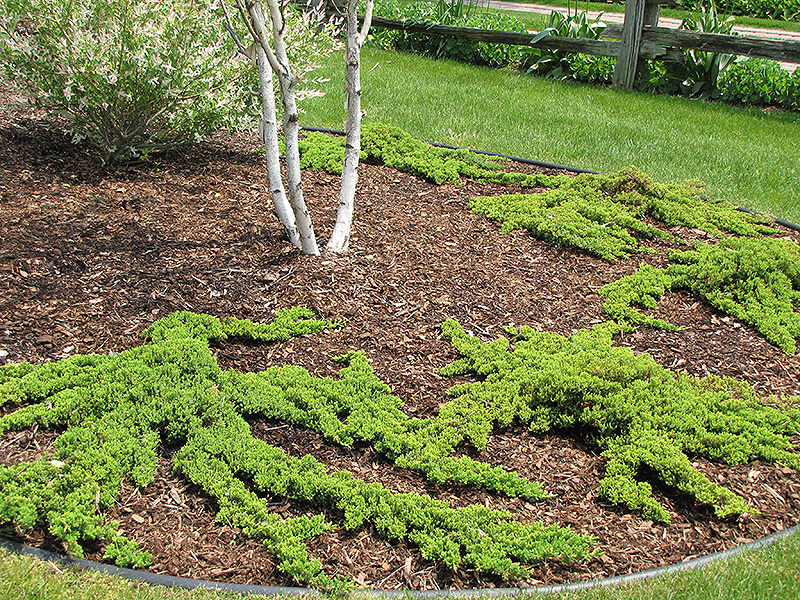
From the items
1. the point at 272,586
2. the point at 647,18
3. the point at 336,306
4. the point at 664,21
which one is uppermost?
the point at 664,21

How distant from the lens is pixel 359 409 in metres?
3.11

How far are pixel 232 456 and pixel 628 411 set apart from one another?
175 centimetres

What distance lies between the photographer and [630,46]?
9.94 metres

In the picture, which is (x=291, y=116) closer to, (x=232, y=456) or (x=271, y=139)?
(x=271, y=139)

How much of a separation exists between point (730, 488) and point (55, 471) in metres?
2.70

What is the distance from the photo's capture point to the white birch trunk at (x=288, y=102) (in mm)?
3471

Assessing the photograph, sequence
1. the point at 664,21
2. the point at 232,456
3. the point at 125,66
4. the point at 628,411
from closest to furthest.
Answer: the point at 232,456 → the point at 628,411 → the point at 125,66 → the point at 664,21

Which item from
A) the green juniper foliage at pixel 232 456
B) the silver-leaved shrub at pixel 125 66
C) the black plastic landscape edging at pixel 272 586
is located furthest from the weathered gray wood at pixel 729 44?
the black plastic landscape edging at pixel 272 586

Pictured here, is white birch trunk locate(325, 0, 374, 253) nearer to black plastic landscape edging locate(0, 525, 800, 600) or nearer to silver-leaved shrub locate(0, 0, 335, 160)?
silver-leaved shrub locate(0, 0, 335, 160)

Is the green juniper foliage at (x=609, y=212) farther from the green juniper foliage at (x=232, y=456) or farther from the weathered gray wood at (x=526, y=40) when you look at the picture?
the weathered gray wood at (x=526, y=40)

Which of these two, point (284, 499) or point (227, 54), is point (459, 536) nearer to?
point (284, 499)

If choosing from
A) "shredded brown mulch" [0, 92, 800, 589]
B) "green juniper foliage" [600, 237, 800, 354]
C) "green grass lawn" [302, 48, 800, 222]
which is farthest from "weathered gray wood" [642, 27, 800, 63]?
"green juniper foliage" [600, 237, 800, 354]

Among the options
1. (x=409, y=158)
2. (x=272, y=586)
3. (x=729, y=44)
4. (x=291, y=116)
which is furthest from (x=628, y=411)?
(x=729, y=44)

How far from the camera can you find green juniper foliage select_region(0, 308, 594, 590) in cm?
249
